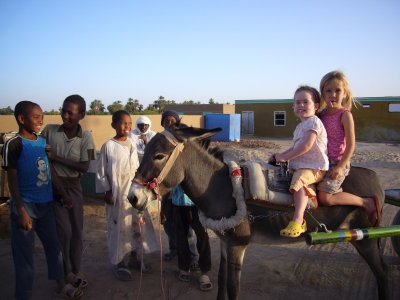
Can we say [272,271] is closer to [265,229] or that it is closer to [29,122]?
[265,229]

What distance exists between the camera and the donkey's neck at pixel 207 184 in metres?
2.92

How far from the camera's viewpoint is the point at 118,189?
400 centimetres

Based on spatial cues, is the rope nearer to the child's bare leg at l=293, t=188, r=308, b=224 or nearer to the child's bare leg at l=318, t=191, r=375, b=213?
the child's bare leg at l=293, t=188, r=308, b=224

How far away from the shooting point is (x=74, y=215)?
375 centimetres

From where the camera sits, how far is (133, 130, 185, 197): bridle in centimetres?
267

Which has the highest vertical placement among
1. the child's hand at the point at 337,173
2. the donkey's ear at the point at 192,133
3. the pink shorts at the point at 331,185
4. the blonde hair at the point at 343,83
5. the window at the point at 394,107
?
the window at the point at 394,107

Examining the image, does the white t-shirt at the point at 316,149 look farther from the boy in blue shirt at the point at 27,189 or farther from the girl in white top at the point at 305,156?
the boy in blue shirt at the point at 27,189

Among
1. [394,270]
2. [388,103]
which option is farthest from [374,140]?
[394,270]

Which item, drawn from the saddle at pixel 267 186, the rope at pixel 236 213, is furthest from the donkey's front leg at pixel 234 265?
the saddle at pixel 267 186

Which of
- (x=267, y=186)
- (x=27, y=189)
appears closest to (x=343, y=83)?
(x=267, y=186)

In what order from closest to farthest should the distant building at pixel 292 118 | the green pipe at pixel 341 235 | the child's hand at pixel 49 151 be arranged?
1. the green pipe at pixel 341 235
2. the child's hand at pixel 49 151
3. the distant building at pixel 292 118

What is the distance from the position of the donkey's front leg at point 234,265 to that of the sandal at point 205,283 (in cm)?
86

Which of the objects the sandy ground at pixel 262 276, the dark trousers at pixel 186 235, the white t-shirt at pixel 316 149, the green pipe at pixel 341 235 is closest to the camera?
the green pipe at pixel 341 235

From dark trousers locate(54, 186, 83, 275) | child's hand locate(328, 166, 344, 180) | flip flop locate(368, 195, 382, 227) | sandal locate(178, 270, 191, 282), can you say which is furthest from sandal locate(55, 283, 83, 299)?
flip flop locate(368, 195, 382, 227)
